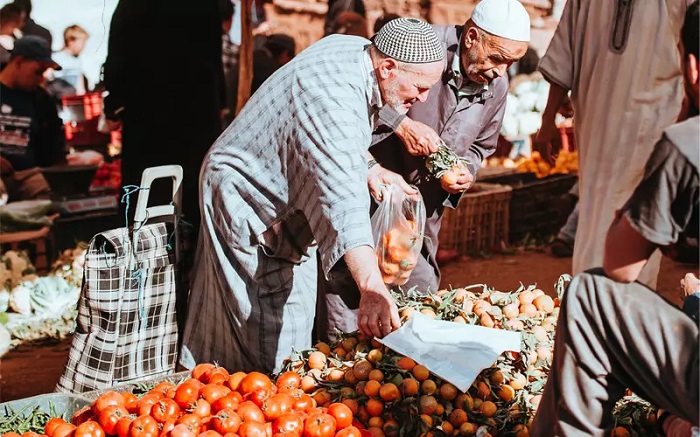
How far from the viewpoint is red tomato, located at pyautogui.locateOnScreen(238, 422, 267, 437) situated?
2611 millimetres

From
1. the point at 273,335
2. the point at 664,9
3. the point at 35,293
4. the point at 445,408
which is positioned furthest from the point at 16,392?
the point at 664,9

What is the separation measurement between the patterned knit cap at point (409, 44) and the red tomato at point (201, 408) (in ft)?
4.24

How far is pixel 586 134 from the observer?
4.32 m

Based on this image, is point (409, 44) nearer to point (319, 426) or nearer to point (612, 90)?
point (319, 426)

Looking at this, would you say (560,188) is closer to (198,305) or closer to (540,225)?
(540,225)

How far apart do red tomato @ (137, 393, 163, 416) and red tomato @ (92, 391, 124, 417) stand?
0.25 feet

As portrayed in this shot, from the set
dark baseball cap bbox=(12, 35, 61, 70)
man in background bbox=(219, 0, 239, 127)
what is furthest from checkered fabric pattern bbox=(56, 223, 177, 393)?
man in background bbox=(219, 0, 239, 127)

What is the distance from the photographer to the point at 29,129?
5.77m

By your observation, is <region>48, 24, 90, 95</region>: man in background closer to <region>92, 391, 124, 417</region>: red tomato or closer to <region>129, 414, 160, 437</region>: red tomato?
<region>92, 391, 124, 417</region>: red tomato

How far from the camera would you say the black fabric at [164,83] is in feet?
17.2

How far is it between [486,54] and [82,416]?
2.14 metres

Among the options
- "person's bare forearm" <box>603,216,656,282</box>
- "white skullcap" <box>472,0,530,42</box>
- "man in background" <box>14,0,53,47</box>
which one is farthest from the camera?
"man in background" <box>14,0,53,47</box>

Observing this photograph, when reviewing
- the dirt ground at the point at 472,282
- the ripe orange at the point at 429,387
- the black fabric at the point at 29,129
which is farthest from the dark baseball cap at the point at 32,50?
the ripe orange at the point at 429,387

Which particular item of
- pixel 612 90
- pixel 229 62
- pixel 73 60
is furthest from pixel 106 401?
pixel 229 62
